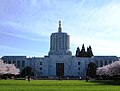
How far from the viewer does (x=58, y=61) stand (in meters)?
157

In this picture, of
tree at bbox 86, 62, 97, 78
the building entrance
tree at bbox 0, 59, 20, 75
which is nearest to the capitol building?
the building entrance

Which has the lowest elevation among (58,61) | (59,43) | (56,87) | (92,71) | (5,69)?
(56,87)

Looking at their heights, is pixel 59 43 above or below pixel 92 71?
above

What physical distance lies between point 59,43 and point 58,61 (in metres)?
8.21

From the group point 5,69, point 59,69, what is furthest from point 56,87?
point 59,69

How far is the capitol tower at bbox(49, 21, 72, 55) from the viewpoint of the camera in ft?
509

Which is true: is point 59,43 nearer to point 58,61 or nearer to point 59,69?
point 58,61

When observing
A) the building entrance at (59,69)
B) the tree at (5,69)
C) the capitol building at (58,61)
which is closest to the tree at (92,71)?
the capitol building at (58,61)

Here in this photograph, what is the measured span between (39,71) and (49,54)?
9282 mm

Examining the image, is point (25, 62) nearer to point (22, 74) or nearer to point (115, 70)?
point (22, 74)

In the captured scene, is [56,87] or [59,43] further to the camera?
[59,43]

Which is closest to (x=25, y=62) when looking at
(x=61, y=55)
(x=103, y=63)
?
(x=61, y=55)

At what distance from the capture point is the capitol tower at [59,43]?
155 m

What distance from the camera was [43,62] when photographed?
155 metres
